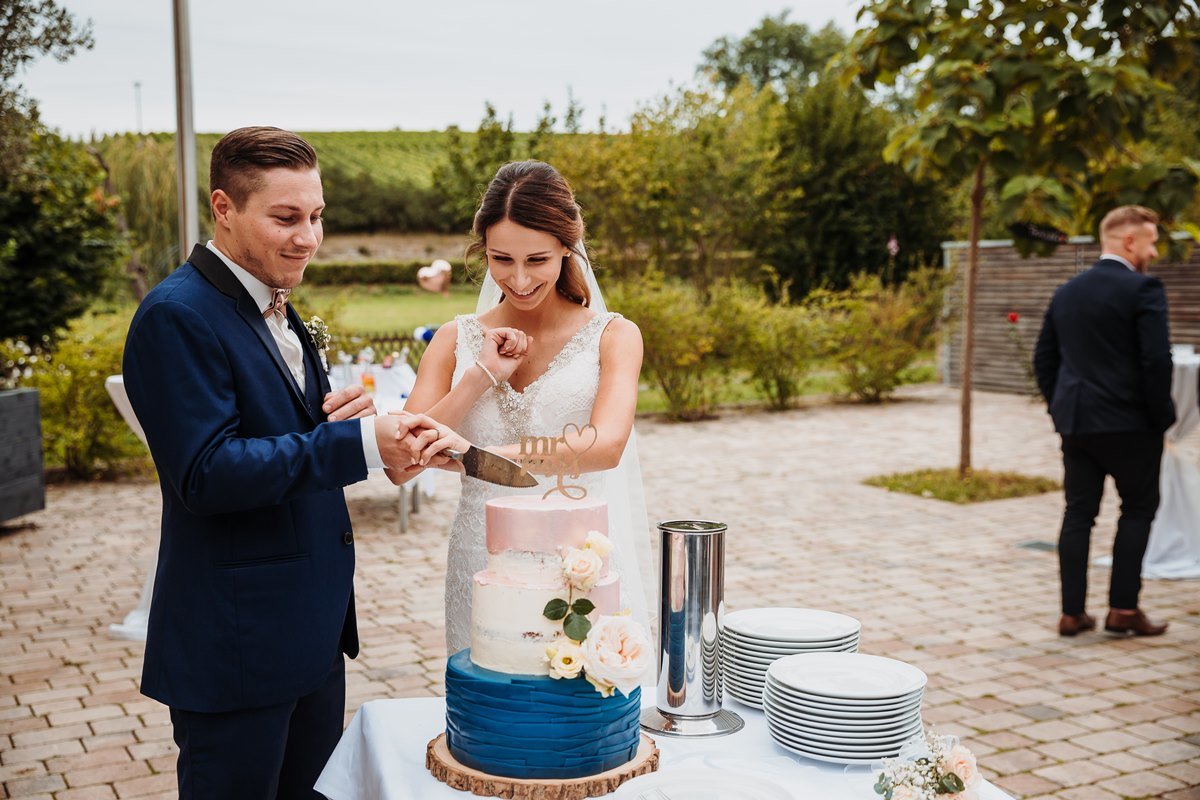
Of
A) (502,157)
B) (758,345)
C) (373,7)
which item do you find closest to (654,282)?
(758,345)

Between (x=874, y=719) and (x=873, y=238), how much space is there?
25.1 meters

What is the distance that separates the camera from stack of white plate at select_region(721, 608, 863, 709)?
7.11 ft

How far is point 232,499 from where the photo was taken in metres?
1.74

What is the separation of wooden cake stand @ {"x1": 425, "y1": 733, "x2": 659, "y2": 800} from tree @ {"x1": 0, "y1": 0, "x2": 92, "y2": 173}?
29.0 ft

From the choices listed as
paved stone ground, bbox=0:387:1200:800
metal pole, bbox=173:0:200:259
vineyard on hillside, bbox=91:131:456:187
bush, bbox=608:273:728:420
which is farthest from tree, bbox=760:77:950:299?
metal pole, bbox=173:0:200:259

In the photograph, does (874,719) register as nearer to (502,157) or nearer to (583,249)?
(583,249)

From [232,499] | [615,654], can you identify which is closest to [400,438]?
[232,499]

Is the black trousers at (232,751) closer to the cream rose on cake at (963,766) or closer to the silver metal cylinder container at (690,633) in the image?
the silver metal cylinder container at (690,633)

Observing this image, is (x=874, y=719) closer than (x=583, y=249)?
Yes

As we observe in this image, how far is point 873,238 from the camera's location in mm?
25750

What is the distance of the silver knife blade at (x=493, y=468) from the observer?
183cm

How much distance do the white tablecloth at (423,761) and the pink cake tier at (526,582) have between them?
257 millimetres

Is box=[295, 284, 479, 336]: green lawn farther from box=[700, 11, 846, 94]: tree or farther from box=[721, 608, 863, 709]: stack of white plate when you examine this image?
box=[700, 11, 846, 94]: tree

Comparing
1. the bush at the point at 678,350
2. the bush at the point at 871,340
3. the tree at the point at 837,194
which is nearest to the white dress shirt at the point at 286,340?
the bush at the point at 678,350
